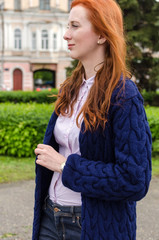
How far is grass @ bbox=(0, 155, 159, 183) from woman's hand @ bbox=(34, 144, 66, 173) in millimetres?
4174

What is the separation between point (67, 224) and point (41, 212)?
22 cm

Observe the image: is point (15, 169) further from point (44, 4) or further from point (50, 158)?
point (44, 4)

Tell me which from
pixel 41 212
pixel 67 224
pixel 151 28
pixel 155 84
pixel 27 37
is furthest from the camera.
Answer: pixel 27 37

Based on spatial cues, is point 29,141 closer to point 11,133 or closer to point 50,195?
point 11,133

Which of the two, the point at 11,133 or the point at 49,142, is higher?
the point at 49,142

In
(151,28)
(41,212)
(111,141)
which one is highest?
(151,28)

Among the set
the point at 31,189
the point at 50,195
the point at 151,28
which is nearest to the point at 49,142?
the point at 50,195

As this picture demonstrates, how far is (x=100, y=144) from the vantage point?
154 centimetres

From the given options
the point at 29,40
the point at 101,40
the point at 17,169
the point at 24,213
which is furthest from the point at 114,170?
the point at 29,40

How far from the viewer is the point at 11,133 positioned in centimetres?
704

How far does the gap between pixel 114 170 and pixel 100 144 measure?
156 millimetres

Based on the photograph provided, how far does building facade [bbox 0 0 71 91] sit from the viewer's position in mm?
36156

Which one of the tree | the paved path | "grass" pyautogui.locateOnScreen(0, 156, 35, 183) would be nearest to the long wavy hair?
the paved path

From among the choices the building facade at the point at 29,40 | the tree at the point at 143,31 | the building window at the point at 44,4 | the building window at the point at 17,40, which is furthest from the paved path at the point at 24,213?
the building window at the point at 44,4
